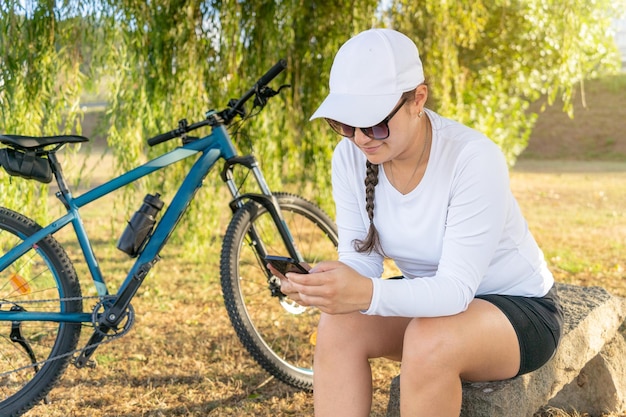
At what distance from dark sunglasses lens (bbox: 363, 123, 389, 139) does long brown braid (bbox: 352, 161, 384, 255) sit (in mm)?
209

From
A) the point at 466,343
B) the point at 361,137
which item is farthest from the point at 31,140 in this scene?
the point at 466,343

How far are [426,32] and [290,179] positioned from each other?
1403mm

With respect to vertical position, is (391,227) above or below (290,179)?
above

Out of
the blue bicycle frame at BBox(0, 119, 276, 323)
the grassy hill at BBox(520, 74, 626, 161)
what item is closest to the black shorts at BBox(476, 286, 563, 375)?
the blue bicycle frame at BBox(0, 119, 276, 323)

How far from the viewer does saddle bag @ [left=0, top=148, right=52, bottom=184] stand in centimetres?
276

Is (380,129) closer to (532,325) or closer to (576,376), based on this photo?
(532,325)

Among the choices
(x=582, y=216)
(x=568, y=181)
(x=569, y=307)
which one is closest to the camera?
(x=569, y=307)

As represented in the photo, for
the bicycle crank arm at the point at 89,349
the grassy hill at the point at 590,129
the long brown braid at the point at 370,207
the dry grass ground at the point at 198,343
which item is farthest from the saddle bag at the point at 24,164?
the grassy hill at the point at 590,129

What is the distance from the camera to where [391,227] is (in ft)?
6.73

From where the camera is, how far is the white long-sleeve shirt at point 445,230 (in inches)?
71.3

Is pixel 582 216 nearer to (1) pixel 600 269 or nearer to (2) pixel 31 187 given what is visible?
(1) pixel 600 269

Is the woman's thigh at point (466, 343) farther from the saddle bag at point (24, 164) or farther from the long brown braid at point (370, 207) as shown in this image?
the saddle bag at point (24, 164)

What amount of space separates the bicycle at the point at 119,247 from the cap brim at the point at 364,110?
3.96 ft

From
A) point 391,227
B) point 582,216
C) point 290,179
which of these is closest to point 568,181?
point 582,216
